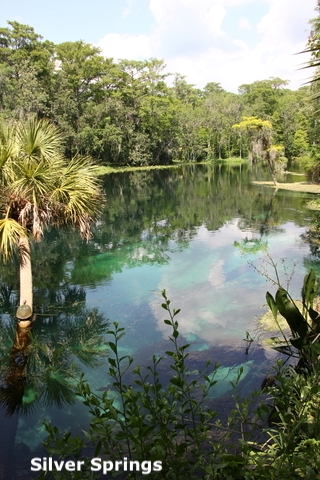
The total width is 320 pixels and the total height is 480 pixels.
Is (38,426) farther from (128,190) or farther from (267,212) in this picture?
(128,190)

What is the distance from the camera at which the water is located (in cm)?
710

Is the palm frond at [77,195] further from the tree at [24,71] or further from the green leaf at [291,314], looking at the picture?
the tree at [24,71]

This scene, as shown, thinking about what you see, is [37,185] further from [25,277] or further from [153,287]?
[153,287]

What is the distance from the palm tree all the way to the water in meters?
1.82

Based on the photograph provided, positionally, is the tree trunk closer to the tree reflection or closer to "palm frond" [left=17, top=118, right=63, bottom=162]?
the tree reflection

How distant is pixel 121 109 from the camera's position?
52406mm

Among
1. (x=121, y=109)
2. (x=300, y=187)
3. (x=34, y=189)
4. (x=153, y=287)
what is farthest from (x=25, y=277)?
(x=121, y=109)

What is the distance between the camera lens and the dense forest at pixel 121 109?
42.4 meters

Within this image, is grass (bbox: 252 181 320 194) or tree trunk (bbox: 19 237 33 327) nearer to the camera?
tree trunk (bbox: 19 237 33 327)

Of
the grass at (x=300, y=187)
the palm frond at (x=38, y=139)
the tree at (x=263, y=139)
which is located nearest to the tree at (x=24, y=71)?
the tree at (x=263, y=139)

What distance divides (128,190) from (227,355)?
28.0 metres

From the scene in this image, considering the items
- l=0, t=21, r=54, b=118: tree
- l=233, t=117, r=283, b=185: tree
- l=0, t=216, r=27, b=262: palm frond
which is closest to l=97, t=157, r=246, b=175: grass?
l=0, t=21, r=54, b=118: tree

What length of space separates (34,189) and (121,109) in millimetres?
47296

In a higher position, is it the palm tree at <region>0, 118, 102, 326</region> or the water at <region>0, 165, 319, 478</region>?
the palm tree at <region>0, 118, 102, 326</region>
